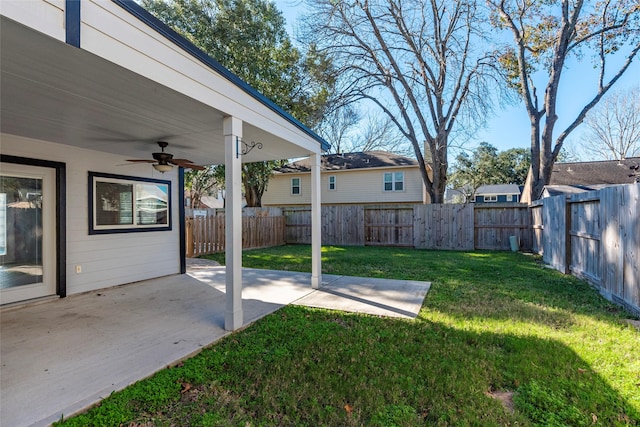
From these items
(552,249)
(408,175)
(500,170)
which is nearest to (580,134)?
(500,170)

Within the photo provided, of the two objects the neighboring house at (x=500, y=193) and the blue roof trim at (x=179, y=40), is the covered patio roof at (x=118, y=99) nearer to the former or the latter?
the blue roof trim at (x=179, y=40)

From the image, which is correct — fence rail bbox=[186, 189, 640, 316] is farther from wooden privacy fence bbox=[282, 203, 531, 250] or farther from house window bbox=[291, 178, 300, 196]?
house window bbox=[291, 178, 300, 196]

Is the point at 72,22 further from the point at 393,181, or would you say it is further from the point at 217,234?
the point at 393,181

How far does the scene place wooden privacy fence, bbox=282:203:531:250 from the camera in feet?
35.7

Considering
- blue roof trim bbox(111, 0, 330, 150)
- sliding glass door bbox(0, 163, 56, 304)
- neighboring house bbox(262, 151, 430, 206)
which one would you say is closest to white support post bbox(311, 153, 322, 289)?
blue roof trim bbox(111, 0, 330, 150)

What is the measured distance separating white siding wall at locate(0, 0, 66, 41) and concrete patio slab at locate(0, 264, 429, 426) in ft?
7.81

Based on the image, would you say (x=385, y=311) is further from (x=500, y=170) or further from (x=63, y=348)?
(x=500, y=170)

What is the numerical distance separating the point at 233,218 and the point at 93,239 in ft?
11.5

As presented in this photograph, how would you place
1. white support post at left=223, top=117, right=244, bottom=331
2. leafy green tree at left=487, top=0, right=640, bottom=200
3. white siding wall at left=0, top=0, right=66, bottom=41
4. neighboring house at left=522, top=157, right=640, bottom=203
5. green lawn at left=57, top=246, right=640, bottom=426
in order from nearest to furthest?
1. white siding wall at left=0, top=0, right=66, bottom=41
2. green lawn at left=57, top=246, right=640, bottom=426
3. white support post at left=223, top=117, right=244, bottom=331
4. leafy green tree at left=487, top=0, right=640, bottom=200
5. neighboring house at left=522, top=157, right=640, bottom=203

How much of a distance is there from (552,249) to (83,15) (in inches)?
369

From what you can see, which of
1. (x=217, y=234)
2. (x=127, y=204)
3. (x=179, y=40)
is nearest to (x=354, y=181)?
(x=217, y=234)

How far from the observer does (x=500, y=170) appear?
2975 centimetres

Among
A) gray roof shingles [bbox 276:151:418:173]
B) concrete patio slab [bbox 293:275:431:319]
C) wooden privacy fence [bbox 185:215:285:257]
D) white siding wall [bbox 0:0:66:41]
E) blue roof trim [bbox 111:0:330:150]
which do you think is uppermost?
gray roof shingles [bbox 276:151:418:173]

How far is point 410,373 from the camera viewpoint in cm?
265
